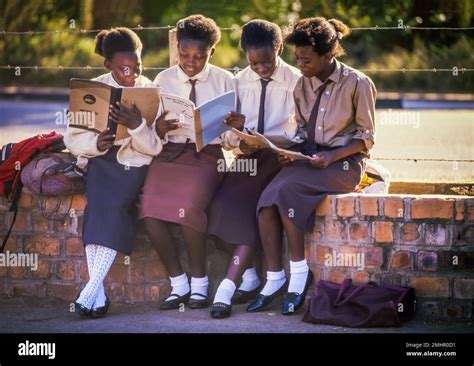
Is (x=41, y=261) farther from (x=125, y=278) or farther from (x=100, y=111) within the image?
(x=100, y=111)

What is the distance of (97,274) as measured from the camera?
5980mm

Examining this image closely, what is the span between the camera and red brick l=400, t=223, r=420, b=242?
5855mm

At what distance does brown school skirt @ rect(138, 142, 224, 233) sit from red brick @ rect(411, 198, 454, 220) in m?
1.18

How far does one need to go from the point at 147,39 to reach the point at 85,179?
15290 mm

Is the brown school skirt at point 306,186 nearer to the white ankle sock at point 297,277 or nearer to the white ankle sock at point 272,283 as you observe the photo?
the white ankle sock at point 297,277

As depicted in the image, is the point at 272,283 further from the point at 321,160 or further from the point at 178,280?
the point at 321,160

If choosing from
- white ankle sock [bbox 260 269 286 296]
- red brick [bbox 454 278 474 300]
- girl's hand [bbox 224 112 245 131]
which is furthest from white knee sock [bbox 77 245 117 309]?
red brick [bbox 454 278 474 300]

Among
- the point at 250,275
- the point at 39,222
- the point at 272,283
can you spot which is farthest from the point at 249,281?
the point at 39,222

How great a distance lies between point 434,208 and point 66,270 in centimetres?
218

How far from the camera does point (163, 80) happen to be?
647 centimetres

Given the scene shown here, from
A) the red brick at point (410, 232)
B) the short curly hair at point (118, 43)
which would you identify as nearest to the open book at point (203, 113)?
the short curly hair at point (118, 43)

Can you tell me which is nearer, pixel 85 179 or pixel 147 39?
pixel 85 179

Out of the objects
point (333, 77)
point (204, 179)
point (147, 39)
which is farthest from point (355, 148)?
point (147, 39)

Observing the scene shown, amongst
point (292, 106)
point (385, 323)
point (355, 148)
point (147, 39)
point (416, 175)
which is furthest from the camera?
point (147, 39)
